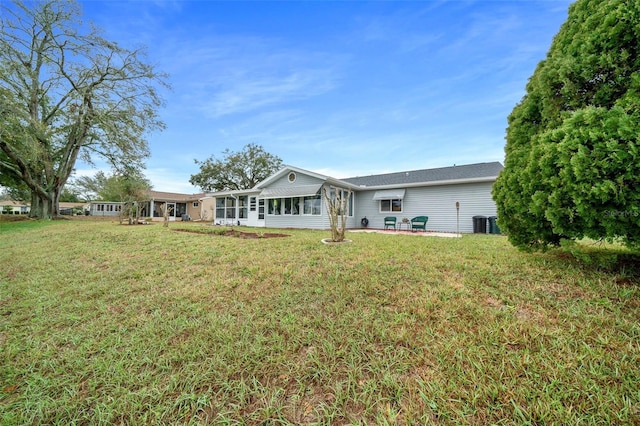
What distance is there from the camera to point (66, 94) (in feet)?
67.5

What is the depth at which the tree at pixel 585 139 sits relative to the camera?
2.79 metres

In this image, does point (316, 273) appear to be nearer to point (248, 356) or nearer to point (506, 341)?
point (248, 356)

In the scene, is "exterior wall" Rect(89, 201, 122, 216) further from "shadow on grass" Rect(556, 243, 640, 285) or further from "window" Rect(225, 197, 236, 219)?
"shadow on grass" Rect(556, 243, 640, 285)

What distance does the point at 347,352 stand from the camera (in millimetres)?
2441

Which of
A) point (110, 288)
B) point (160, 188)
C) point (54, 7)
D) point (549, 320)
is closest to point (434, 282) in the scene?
point (549, 320)

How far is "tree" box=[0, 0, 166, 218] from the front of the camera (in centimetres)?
1725

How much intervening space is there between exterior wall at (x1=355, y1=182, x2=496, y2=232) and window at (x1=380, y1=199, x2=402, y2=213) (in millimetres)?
217

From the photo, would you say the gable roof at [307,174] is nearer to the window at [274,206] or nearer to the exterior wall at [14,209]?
the window at [274,206]

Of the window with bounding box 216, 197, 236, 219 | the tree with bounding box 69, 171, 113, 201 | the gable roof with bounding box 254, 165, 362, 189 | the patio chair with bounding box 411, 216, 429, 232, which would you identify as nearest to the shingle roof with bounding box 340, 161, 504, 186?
the patio chair with bounding box 411, 216, 429, 232

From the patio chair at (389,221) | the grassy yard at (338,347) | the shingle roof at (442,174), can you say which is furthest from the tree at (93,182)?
the grassy yard at (338,347)

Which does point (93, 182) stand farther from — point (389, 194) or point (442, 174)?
point (442, 174)

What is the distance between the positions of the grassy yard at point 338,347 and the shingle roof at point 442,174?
11333 millimetres

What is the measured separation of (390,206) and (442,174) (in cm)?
384

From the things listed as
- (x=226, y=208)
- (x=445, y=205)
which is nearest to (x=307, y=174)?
→ (x=445, y=205)
